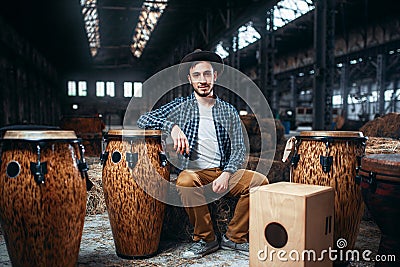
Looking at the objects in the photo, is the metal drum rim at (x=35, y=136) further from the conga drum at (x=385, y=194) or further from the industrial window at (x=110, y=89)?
the industrial window at (x=110, y=89)

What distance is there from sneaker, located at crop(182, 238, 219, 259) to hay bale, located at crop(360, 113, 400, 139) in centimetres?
319

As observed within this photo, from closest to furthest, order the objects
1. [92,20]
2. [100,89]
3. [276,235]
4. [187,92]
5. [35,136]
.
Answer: [35,136]
[276,235]
[92,20]
[187,92]
[100,89]

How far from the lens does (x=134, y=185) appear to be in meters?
2.48

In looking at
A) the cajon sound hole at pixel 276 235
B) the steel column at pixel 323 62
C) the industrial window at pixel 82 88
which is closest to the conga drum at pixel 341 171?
the cajon sound hole at pixel 276 235

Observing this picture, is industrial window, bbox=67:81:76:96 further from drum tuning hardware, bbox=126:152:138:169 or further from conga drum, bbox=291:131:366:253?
conga drum, bbox=291:131:366:253

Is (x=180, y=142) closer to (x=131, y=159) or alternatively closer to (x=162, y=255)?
(x=131, y=159)

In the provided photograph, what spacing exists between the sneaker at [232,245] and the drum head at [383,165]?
3.57ft

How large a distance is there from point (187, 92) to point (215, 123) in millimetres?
13392

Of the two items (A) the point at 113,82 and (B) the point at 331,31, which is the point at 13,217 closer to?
(B) the point at 331,31

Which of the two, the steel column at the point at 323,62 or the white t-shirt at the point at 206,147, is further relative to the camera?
the steel column at the point at 323,62

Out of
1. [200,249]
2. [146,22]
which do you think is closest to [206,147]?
[200,249]

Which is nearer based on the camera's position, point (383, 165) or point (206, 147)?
point (383, 165)

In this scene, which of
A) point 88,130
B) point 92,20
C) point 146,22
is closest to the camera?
point 88,130

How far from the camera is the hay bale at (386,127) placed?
4859mm
